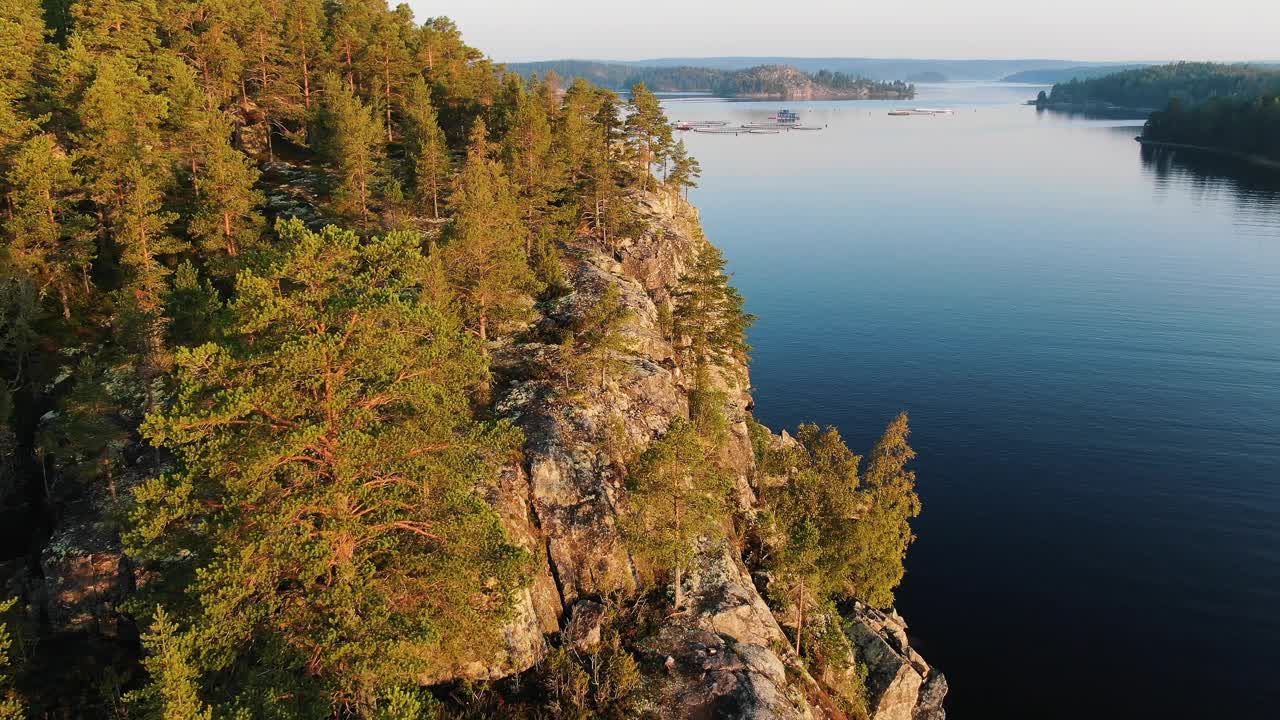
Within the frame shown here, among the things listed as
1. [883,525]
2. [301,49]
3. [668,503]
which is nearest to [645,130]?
[301,49]

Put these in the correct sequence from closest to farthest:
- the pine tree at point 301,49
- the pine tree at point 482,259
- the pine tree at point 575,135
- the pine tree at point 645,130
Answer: the pine tree at point 482,259, the pine tree at point 575,135, the pine tree at point 301,49, the pine tree at point 645,130

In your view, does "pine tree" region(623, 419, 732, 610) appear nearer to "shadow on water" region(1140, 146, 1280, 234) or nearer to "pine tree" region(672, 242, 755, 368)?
"pine tree" region(672, 242, 755, 368)

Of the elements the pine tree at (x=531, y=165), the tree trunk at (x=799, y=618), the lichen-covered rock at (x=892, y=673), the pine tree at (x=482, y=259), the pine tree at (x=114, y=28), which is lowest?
the lichen-covered rock at (x=892, y=673)

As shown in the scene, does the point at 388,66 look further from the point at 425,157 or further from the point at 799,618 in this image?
the point at 799,618

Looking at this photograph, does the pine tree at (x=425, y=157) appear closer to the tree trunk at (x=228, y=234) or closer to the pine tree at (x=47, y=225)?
the tree trunk at (x=228, y=234)

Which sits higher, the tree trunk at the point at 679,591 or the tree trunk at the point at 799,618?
the tree trunk at the point at 679,591

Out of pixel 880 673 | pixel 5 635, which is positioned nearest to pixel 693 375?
pixel 880 673

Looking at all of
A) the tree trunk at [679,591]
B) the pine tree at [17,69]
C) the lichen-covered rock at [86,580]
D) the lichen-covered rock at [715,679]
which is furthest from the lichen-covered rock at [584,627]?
the pine tree at [17,69]
